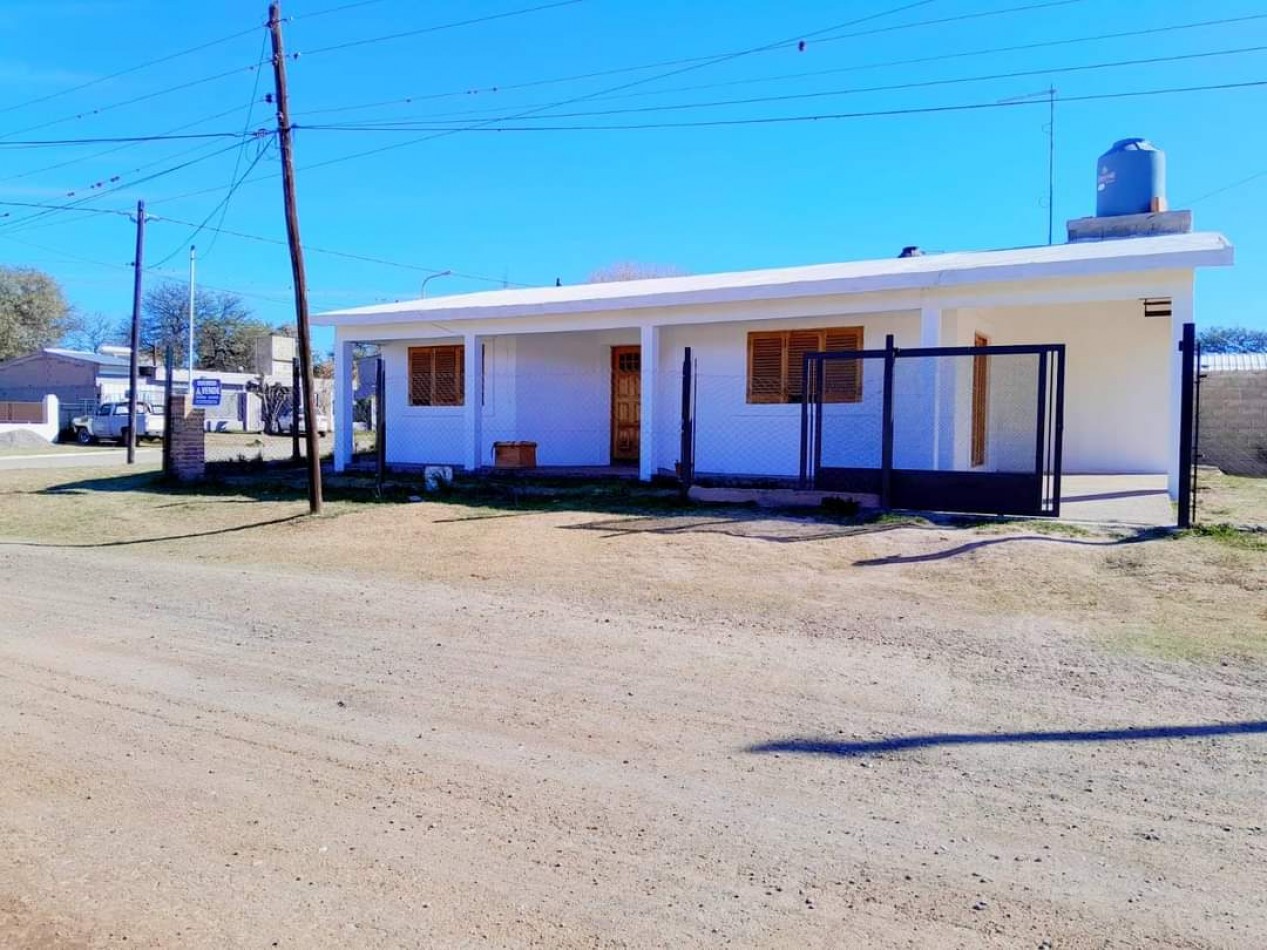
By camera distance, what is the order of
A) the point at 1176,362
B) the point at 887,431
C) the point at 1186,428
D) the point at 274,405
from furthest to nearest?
Answer: 1. the point at 274,405
2. the point at 1176,362
3. the point at 887,431
4. the point at 1186,428

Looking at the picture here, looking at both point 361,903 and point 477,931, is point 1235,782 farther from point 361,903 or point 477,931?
point 361,903

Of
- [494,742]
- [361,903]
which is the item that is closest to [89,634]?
[494,742]

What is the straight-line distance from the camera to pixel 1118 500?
1207 centimetres

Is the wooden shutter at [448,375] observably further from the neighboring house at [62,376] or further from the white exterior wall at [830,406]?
the neighboring house at [62,376]

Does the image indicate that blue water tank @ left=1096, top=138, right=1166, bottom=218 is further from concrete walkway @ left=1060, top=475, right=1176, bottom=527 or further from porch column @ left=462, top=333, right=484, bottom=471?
porch column @ left=462, top=333, right=484, bottom=471

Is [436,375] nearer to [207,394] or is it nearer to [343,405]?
[343,405]

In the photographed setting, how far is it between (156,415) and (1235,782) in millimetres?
39869

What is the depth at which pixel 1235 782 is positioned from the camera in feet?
13.5

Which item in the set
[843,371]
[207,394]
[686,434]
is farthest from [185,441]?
[207,394]

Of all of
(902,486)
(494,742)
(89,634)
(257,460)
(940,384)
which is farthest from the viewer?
(257,460)

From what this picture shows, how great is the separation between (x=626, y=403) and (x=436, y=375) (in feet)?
12.1

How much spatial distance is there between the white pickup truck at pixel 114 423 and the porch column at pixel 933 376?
3226 cm

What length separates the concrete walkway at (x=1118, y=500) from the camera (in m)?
10.6

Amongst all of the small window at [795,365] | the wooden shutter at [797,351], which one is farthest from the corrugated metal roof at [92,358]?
the wooden shutter at [797,351]
